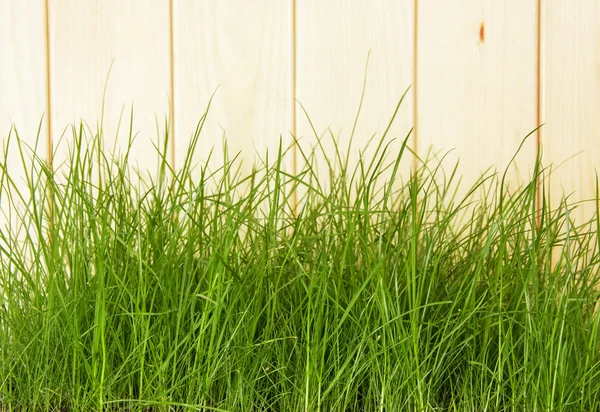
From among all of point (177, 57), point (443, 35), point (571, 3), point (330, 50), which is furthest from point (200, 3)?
point (571, 3)

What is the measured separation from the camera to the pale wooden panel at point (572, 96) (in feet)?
3.00

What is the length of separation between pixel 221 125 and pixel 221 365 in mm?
382

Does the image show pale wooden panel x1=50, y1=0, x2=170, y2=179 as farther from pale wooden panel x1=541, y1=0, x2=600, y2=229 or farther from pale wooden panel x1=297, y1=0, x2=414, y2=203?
pale wooden panel x1=541, y1=0, x2=600, y2=229

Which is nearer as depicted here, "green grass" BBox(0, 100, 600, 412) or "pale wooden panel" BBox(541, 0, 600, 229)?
"green grass" BBox(0, 100, 600, 412)

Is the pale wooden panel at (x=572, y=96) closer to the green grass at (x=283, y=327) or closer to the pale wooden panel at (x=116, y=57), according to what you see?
the green grass at (x=283, y=327)

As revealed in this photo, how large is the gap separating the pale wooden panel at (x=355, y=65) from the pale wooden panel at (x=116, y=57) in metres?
0.20

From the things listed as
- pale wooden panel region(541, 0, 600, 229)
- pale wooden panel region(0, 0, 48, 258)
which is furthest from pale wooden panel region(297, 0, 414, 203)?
pale wooden panel region(0, 0, 48, 258)

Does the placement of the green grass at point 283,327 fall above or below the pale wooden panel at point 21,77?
below

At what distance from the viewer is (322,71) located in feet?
3.05

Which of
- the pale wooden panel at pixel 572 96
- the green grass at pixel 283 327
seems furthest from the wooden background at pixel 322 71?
the green grass at pixel 283 327

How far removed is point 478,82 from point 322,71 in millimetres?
213

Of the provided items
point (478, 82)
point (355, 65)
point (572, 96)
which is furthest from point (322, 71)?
point (572, 96)

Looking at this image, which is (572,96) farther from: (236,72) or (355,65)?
(236,72)

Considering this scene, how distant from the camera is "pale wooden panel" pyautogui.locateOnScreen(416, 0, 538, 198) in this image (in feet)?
3.01
